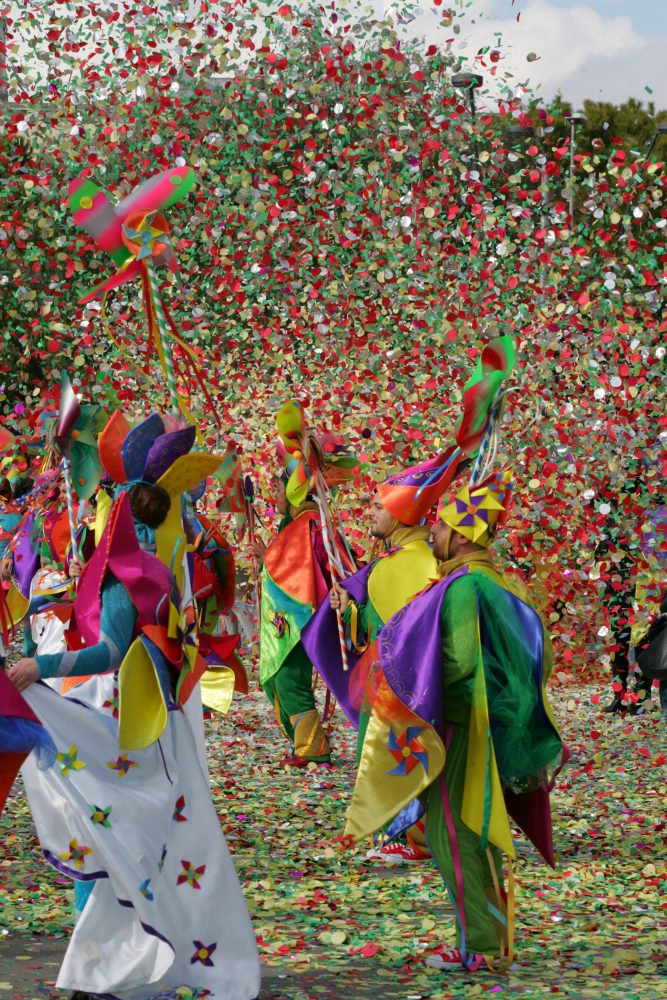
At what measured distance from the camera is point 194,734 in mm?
4715

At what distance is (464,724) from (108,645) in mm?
1335

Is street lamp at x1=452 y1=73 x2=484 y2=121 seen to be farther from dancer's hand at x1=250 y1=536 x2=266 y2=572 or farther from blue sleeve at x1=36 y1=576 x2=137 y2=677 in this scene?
blue sleeve at x1=36 y1=576 x2=137 y2=677

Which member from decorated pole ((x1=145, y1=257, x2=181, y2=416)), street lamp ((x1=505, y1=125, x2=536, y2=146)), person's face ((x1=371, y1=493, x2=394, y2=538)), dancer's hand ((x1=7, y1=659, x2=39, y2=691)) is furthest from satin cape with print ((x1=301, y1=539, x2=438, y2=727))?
street lamp ((x1=505, y1=125, x2=536, y2=146))

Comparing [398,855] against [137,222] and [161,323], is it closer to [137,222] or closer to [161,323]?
[161,323]

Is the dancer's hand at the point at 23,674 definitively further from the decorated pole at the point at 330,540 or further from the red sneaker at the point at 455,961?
the decorated pole at the point at 330,540

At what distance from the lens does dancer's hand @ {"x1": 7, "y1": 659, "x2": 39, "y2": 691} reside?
4.00m

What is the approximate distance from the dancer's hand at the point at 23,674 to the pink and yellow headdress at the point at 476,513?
1602mm

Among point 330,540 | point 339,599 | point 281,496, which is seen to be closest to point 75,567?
point 339,599

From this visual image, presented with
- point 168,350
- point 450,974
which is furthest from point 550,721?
point 168,350

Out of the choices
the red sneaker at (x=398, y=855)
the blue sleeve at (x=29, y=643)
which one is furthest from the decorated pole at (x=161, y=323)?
the blue sleeve at (x=29, y=643)

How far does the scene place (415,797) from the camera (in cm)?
478

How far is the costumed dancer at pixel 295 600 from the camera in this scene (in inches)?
345

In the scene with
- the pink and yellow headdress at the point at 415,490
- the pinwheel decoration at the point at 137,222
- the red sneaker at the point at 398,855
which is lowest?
the red sneaker at the point at 398,855

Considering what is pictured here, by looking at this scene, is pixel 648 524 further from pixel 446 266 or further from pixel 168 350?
pixel 168 350
